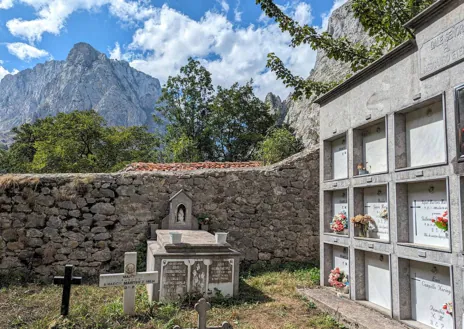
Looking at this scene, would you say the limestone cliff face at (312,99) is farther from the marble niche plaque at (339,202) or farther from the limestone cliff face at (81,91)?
the limestone cliff face at (81,91)

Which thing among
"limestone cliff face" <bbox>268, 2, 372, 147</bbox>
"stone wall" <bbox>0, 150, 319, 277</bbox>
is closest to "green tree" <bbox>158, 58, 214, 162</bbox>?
"limestone cliff face" <bbox>268, 2, 372, 147</bbox>

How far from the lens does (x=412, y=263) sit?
4.13 meters

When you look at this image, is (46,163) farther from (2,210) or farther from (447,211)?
(447,211)

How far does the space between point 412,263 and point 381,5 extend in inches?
198

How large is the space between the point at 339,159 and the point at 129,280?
4011mm

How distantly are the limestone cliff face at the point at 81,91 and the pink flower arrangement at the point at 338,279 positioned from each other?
8932 centimetres

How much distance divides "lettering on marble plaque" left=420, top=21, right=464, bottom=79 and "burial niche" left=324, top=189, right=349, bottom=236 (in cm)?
245

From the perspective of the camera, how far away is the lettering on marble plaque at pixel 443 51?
3411 millimetres

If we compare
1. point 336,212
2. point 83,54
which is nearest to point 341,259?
point 336,212

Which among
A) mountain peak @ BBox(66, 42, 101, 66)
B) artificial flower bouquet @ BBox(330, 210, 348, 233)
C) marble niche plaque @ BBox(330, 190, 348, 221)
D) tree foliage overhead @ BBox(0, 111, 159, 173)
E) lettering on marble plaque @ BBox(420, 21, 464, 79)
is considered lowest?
artificial flower bouquet @ BBox(330, 210, 348, 233)

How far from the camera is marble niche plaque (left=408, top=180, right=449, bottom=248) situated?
372 centimetres

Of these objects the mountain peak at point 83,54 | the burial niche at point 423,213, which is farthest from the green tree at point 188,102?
the mountain peak at point 83,54

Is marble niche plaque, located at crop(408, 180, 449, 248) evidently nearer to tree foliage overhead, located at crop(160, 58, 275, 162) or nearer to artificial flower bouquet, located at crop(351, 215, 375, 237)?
artificial flower bouquet, located at crop(351, 215, 375, 237)

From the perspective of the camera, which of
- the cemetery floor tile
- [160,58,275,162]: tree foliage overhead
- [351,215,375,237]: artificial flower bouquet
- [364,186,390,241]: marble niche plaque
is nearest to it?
the cemetery floor tile
